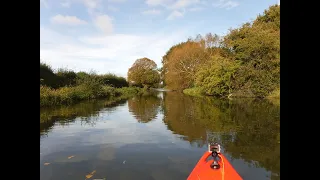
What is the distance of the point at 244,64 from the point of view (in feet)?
75.4

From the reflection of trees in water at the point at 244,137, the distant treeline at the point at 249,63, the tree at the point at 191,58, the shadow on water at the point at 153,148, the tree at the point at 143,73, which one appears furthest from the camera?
the tree at the point at 143,73

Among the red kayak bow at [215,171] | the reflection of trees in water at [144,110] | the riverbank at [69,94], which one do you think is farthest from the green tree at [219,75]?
the red kayak bow at [215,171]

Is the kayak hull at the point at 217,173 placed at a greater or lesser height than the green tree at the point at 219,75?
lesser

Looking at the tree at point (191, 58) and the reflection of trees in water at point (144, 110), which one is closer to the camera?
the reflection of trees in water at point (144, 110)

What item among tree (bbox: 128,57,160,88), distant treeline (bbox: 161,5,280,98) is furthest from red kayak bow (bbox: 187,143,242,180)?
tree (bbox: 128,57,160,88)

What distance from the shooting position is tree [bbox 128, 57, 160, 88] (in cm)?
4562

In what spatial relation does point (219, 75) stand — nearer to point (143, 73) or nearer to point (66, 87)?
point (66, 87)

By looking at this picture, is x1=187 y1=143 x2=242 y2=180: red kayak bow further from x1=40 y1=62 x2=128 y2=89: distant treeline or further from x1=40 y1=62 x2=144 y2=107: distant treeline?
x1=40 y1=62 x2=128 y2=89: distant treeline

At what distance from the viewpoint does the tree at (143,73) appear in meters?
45.6

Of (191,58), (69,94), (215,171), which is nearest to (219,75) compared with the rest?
(191,58)

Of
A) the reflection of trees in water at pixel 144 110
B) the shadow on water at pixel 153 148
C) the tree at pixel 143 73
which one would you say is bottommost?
the shadow on water at pixel 153 148

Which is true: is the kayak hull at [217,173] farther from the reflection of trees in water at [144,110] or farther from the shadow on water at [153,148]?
the reflection of trees in water at [144,110]
